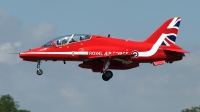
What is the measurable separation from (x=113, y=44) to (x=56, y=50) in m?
4.93

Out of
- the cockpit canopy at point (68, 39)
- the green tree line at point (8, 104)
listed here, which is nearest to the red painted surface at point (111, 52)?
the cockpit canopy at point (68, 39)

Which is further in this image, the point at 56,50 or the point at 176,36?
the point at 176,36

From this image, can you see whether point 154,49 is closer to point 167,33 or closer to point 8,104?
point 167,33

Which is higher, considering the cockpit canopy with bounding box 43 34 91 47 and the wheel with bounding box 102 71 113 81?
the cockpit canopy with bounding box 43 34 91 47

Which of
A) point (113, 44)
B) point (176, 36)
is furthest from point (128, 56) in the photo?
point (176, 36)

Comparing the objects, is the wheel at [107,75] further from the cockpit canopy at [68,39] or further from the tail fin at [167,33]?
the tail fin at [167,33]

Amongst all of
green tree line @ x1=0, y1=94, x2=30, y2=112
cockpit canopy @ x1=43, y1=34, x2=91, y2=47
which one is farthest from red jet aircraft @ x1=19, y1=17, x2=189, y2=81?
green tree line @ x1=0, y1=94, x2=30, y2=112

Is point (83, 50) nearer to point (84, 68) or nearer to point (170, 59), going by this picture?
point (84, 68)

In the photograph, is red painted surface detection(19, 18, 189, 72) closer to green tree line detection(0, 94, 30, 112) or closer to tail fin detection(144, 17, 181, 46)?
tail fin detection(144, 17, 181, 46)

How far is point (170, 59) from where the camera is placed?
6894cm

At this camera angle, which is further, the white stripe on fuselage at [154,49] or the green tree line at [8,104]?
the green tree line at [8,104]

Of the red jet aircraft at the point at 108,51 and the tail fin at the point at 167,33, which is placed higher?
the tail fin at the point at 167,33

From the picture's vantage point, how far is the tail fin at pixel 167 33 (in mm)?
69875

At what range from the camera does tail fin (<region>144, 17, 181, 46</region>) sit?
69.9 m
